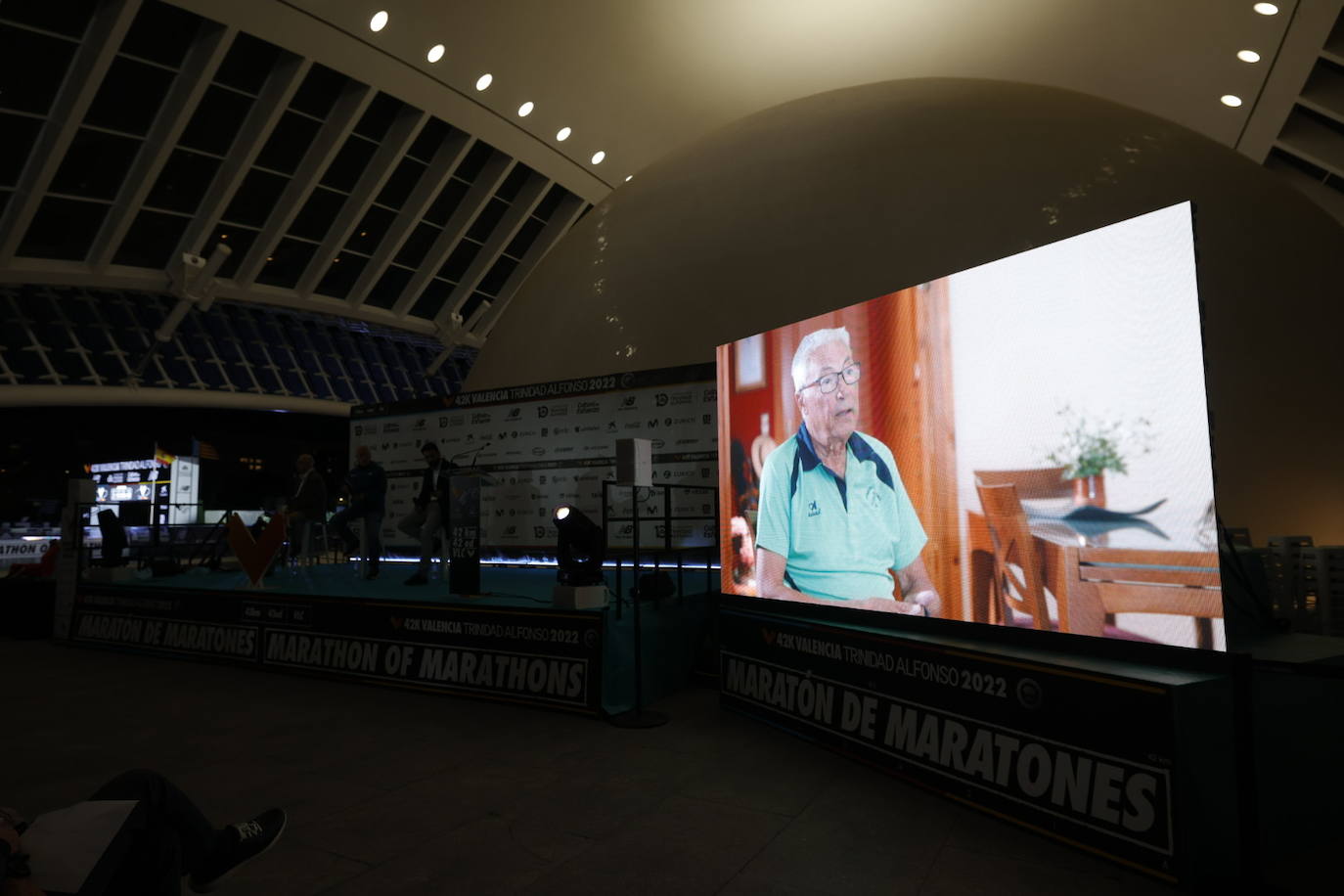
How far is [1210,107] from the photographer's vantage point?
14.4m

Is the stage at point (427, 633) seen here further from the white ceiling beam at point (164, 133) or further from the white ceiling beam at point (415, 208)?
the white ceiling beam at point (415, 208)

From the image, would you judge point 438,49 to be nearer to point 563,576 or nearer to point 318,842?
point 563,576

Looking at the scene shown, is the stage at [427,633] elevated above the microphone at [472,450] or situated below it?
below

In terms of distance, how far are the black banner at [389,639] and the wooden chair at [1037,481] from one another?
282 cm

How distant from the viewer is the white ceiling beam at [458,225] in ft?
69.0

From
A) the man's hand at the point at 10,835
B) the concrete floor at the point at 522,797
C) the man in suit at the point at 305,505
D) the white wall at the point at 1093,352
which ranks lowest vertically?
the concrete floor at the point at 522,797

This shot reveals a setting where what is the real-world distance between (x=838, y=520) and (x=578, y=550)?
212 centimetres

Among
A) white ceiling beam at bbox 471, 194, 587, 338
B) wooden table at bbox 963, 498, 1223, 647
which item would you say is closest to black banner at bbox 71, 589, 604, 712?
wooden table at bbox 963, 498, 1223, 647

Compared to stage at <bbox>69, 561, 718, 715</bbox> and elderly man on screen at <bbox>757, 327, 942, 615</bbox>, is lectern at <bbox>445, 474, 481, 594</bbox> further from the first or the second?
elderly man on screen at <bbox>757, 327, 942, 615</bbox>

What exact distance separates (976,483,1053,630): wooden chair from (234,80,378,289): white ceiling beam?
1864 centimetres

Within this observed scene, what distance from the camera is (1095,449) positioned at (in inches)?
118

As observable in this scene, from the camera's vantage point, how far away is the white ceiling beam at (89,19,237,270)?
15.2 m

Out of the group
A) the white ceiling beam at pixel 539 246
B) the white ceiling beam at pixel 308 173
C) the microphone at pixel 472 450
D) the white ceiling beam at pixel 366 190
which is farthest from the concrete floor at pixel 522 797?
the white ceiling beam at pixel 539 246

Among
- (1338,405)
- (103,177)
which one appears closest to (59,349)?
(103,177)
